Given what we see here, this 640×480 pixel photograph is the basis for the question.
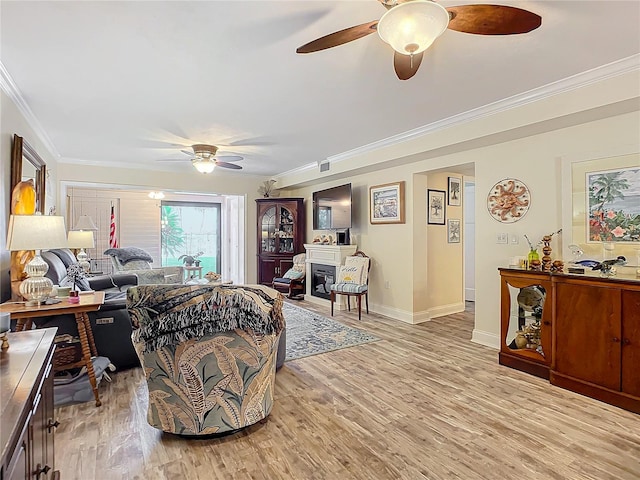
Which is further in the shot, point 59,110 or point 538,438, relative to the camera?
point 59,110

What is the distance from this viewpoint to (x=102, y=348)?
3133 millimetres

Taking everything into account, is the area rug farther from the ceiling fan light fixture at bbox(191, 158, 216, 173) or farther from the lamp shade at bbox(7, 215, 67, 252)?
the ceiling fan light fixture at bbox(191, 158, 216, 173)

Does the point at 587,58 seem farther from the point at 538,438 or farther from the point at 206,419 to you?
the point at 206,419

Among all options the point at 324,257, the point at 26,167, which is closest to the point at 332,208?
the point at 324,257

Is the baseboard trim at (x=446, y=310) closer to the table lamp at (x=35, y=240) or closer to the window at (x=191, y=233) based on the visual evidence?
the table lamp at (x=35, y=240)

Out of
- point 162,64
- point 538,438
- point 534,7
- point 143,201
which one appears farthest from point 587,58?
point 143,201

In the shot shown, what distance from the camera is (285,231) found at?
7355 millimetres

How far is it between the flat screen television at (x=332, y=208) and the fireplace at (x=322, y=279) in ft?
2.34

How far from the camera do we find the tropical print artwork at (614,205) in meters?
2.85

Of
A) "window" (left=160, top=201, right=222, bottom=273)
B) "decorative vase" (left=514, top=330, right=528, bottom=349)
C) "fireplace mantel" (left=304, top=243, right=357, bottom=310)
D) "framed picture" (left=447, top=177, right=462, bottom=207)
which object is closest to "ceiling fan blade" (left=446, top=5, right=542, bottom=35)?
"decorative vase" (left=514, top=330, right=528, bottom=349)

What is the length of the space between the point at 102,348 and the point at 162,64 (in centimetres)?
241

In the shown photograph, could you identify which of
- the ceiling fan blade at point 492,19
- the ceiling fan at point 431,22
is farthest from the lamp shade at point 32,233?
the ceiling fan blade at point 492,19

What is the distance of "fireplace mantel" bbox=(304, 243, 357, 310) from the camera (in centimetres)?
587

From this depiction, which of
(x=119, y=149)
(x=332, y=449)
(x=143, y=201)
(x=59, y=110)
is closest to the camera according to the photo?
(x=332, y=449)
